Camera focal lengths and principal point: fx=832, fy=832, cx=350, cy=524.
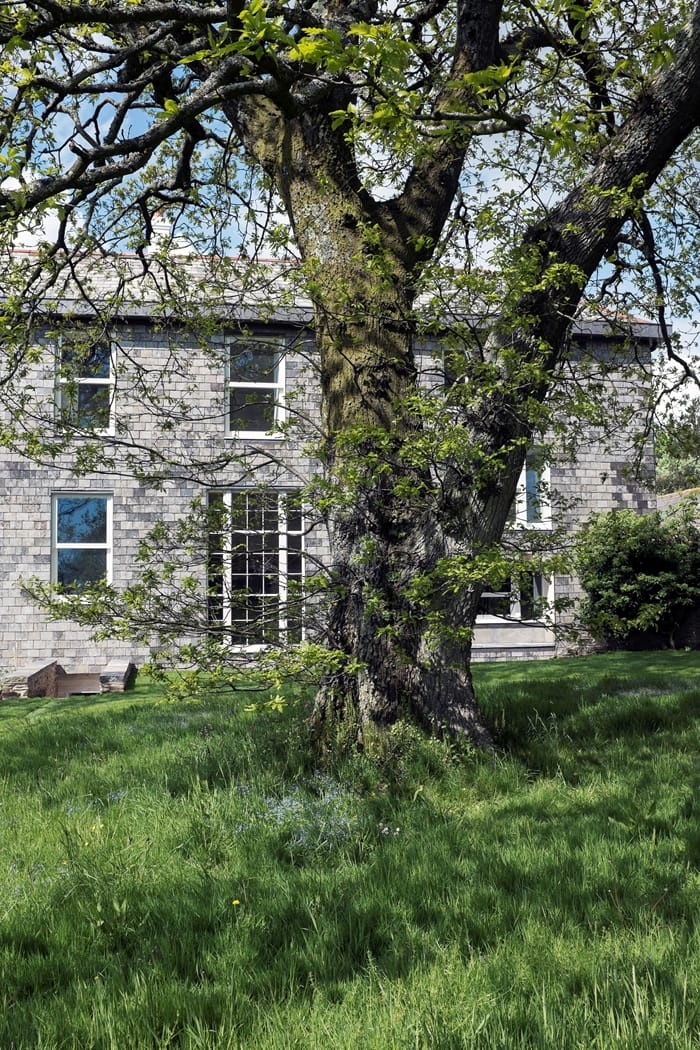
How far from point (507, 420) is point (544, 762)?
7.51 feet

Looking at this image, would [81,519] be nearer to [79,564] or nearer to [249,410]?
[79,564]

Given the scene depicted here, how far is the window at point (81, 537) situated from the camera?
52.1 ft

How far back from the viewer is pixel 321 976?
2.77 m

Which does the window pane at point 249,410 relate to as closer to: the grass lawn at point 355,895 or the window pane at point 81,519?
the window pane at point 81,519

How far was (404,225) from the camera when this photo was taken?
639 cm

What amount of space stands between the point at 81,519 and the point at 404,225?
37.3ft

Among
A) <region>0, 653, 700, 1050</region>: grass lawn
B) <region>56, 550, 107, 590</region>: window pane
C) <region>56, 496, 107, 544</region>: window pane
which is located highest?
<region>56, 496, 107, 544</region>: window pane

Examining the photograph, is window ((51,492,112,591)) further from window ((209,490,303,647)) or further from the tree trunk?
the tree trunk

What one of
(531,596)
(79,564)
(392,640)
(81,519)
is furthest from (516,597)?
(81,519)

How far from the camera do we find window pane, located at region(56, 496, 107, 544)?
1594cm

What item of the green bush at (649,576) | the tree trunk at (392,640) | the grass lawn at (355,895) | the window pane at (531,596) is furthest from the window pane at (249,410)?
the green bush at (649,576)

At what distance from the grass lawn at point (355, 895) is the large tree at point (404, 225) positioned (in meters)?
0.85

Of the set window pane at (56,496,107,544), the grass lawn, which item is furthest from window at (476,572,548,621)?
window pane at (56,496,107,544)

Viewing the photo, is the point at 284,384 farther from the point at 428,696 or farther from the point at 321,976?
the point at 321,976
